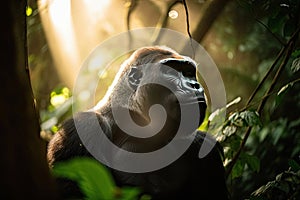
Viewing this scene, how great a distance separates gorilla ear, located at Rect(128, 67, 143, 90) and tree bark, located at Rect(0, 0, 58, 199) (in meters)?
2.21

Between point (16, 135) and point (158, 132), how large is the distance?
2114 millimetres

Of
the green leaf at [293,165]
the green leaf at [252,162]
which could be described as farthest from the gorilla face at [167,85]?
the green leaf at [293,165]

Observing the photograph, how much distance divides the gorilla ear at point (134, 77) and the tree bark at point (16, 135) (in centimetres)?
221

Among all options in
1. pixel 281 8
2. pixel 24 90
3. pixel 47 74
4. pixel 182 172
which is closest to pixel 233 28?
pixel 47 74

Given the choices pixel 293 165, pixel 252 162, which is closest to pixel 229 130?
pixel 252 162

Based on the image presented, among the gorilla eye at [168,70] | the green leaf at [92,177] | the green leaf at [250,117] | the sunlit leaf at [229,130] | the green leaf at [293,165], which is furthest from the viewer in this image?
the gorilla eye at [168,70]

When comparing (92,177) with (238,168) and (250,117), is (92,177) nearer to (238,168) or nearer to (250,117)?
(250,117)

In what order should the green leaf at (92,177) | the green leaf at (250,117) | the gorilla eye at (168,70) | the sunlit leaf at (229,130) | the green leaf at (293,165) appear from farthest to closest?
the gorilla eye at (168,70) → the sunlit leaf at (229,130) → the green leaf at (250,117) → the green leaf at (293,165) → the green leaf at (92,177)

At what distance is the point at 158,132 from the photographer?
119 inches

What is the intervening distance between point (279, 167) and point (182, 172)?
2257mm

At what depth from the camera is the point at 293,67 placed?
2.83m

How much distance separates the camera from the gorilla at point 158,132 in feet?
9.21

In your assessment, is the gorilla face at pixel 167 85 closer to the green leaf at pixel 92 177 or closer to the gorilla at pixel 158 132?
the gorilla at pixel 158 132

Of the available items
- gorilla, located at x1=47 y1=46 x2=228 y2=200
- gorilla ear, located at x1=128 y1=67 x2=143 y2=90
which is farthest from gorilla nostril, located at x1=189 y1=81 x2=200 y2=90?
gorilla ear, located at x1=128 y1=67 x2=143 y2=90
